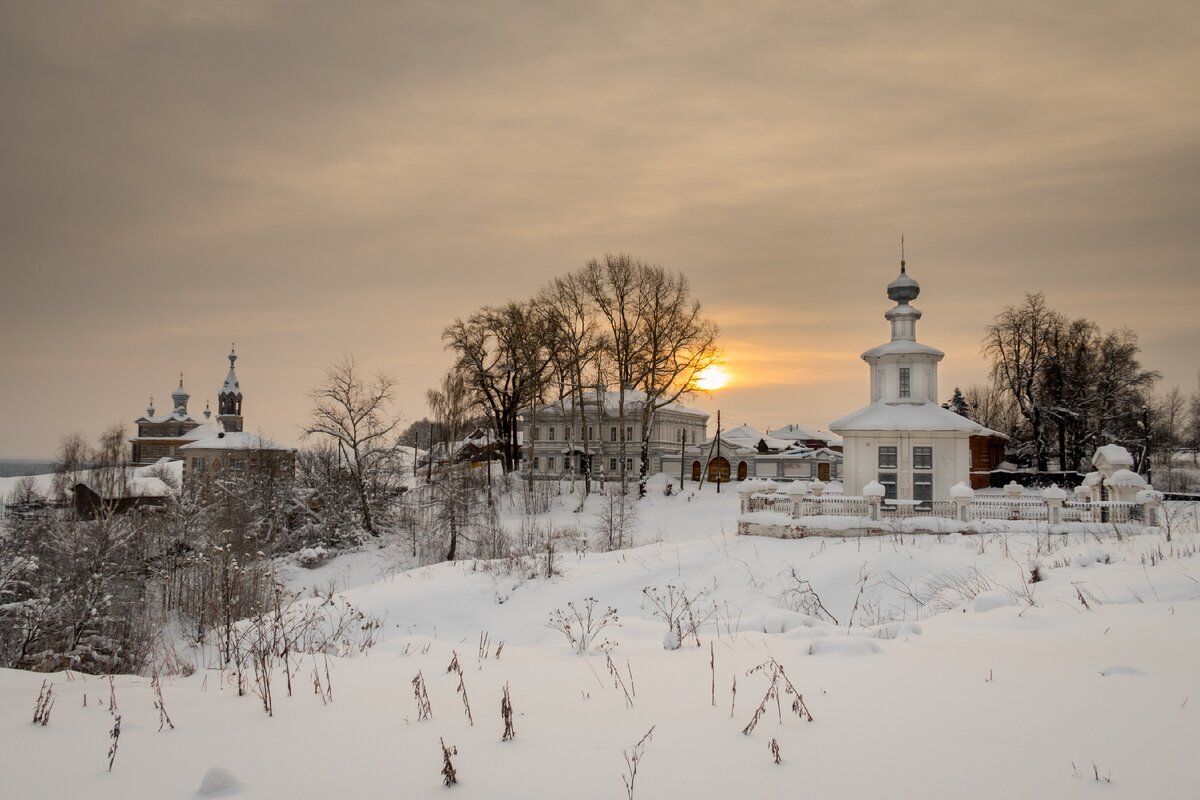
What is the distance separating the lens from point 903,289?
29.8m

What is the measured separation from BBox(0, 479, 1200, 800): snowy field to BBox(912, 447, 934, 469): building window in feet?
64.9

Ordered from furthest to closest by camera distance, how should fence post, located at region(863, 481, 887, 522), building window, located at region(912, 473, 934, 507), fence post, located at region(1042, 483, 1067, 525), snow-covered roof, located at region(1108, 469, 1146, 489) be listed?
1. building window, located at region(912, 473, 934, 507)
2. fence post, located at region(863, 481, 887, 522)
3. snow-covered roof, located at region(1108, 469, 1146, 489)
4. fence post, located at region(1042, 483, 1067, 525)

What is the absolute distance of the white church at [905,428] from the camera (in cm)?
2738

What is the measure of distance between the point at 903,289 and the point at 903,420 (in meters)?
5.36

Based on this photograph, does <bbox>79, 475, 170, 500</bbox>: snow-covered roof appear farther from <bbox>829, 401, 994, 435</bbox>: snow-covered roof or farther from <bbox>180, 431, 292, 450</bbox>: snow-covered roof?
<bbox>829, 401, 994, 435</bbox>: snow-covered roof

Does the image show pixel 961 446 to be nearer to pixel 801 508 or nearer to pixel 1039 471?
pixel 801 508

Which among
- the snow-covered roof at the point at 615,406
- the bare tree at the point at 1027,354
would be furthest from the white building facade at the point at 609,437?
A: the bare tree at the point at 1027,354

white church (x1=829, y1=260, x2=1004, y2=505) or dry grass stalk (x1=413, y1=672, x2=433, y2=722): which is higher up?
white church (x1=829, y1=260, x2=1004, y2=505)

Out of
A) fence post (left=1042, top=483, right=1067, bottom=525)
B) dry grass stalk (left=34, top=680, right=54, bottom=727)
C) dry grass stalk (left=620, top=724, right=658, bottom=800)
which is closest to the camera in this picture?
dry grass stalk (left=620, top=724, right=658, bottom=800)

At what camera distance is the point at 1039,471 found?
43562mm

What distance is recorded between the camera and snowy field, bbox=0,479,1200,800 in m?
3.67

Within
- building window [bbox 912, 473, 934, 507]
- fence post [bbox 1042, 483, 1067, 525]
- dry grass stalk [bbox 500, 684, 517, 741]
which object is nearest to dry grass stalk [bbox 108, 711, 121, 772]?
dry grass stalk [bbox 500, 684, 517, 741]

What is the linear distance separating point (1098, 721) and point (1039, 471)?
147 ft

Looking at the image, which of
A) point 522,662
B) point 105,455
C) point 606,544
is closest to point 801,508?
point 606,544
